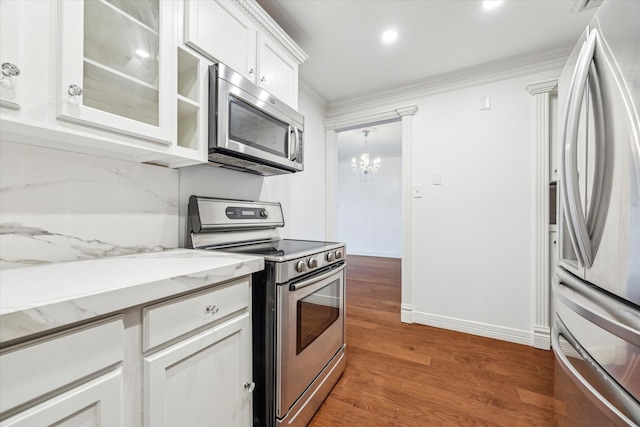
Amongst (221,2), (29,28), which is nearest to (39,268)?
(29,28)

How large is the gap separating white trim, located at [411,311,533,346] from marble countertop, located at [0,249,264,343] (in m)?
2.10

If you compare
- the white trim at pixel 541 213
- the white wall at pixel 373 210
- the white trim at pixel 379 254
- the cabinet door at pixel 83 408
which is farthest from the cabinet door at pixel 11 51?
the white trim at pixel 379 254

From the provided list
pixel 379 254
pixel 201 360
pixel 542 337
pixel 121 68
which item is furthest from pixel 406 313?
pixel 379 254

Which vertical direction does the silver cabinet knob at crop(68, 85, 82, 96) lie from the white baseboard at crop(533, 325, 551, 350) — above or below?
above

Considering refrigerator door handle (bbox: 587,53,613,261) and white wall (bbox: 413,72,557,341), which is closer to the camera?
refrigerator door handle (bbox: 587,53,613,261)

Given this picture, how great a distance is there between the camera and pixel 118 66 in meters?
0.97

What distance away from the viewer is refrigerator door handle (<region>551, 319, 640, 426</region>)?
1.96 feet

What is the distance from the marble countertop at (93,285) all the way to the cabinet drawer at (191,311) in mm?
46

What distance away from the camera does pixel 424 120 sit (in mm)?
2580


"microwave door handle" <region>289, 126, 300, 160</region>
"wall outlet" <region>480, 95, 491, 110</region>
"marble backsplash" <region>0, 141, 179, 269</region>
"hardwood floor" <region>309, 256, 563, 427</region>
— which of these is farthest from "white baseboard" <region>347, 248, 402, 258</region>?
"marble backsplash" <region>0, 141, 179, 269</region>

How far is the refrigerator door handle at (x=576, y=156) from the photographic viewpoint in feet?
2.63

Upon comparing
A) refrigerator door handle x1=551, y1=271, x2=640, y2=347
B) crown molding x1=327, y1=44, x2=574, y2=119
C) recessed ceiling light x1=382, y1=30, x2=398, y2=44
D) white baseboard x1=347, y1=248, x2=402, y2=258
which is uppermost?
recessed ceiling light x1=382, y1=30, x2=398, y2=44

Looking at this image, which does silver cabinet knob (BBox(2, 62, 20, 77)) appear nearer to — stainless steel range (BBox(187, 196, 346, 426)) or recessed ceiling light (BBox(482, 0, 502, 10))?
stainless steel range (BBox(187, 196, 346, 426))

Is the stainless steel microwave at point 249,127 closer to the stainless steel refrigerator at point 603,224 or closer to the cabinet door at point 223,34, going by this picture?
the cabinet door at point 223,34
